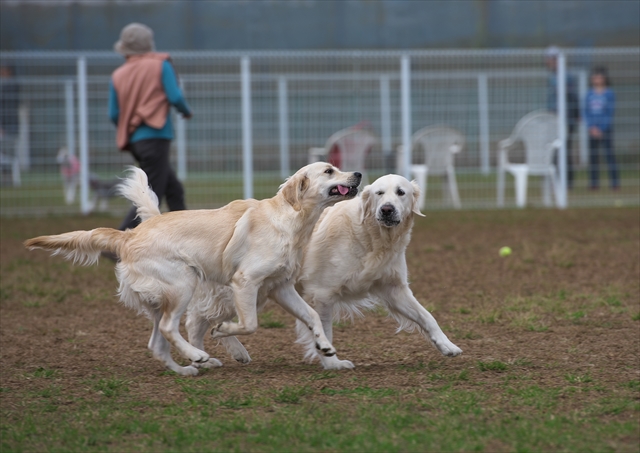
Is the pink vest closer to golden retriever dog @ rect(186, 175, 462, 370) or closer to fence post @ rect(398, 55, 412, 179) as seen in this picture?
golden retriever dog @ rect(186, 175, 462, 370)

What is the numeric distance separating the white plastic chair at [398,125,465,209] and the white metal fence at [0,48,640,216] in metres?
0.18

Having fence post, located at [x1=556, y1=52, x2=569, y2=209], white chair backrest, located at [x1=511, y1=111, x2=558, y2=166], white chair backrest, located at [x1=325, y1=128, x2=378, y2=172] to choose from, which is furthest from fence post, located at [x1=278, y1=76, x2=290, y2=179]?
fence post, located at [x1=556, y1=52, x2=569, y2=209]

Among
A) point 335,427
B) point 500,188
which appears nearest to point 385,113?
point 500,188

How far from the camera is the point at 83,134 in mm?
12828

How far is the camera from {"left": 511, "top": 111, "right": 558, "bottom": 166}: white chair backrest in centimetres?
1320

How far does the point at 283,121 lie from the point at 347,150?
131cm

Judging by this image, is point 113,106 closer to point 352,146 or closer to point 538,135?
point 352,146

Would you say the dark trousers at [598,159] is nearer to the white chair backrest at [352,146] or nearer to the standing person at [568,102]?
the standing person at [568,102]

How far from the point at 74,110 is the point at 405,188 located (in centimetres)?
1031

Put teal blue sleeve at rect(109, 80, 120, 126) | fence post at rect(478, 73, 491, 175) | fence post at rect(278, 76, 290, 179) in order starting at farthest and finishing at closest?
fence post at rect(478, 73, 491, 175), fence post at rect(278, 76, 290, 179), teal blue sleeve at rect(109, 80, 120, 126)

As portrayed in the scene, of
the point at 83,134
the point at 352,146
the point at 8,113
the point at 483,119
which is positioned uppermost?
the point at 8,113

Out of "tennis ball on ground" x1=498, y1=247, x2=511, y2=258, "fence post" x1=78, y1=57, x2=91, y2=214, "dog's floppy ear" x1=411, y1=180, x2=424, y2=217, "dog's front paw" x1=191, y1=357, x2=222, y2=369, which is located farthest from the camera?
"fence post" x1=78, y1=57, x2=91, y2=214

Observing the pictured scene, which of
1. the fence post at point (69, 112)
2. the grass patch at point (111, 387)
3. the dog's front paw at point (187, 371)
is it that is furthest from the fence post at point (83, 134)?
the grass patch at point (111, 387)

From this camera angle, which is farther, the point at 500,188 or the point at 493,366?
the point at 500,188
